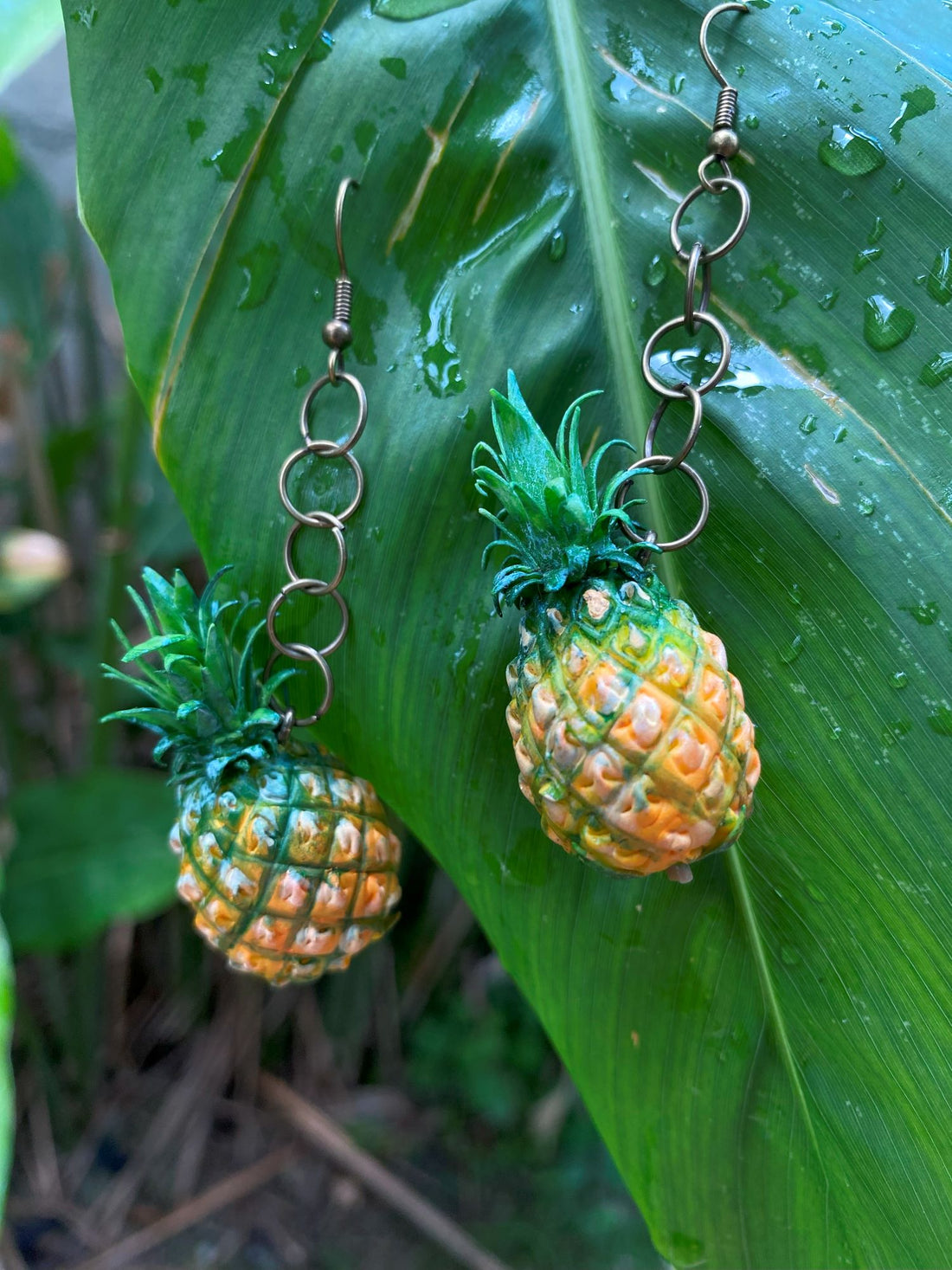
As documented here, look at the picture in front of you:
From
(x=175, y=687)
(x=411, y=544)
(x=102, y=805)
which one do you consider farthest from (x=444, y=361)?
(x=102, y=805)

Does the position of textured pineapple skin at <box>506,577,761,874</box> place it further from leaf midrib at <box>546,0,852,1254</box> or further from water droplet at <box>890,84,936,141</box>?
water droplet at <box>890,84,936,141</box>

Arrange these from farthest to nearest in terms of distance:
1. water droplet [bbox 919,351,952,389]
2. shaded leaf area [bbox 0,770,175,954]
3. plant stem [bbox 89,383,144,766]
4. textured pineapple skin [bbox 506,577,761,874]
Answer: shaded leaf area [bbox 0,770,175,954], plant stem [bbox 89,383,144,766], water droplet [bbox 919,351,952,389], textured pineapple skin [bbox 506,577,761,874]

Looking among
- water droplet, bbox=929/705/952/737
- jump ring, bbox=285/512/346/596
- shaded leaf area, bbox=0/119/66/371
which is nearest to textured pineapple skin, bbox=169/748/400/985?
jump ring, bbox=285/512/346/596

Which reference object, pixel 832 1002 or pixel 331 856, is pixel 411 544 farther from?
pixel 832 1002

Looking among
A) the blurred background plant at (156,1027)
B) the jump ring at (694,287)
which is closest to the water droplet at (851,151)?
the jump ring at (694,287)

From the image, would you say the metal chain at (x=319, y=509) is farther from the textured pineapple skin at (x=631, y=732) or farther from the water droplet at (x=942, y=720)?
the water droplet at (x=942, y=720)

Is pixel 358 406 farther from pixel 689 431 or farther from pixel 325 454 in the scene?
pixel 689 431

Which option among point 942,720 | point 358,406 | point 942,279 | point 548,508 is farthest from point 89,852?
point 942,279
